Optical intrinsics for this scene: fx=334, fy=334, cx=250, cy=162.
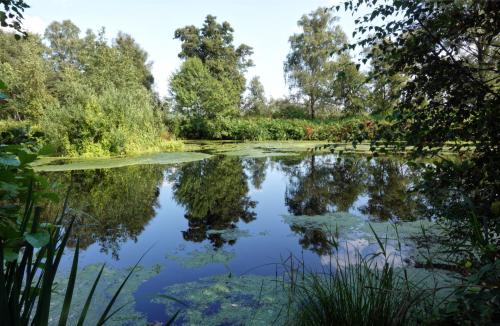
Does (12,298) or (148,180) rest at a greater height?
(12,298)

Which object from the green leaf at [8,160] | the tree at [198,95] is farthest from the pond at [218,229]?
the tree at [198,95]

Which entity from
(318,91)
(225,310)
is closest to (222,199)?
(225,310)

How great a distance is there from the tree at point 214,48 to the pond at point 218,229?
2637cm

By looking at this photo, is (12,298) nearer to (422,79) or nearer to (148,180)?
(422,79)

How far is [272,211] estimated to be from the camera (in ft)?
20.6

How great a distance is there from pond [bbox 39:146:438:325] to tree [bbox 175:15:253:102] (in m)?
26.4

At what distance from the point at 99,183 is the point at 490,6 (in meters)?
8.08

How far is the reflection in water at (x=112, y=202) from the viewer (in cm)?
491

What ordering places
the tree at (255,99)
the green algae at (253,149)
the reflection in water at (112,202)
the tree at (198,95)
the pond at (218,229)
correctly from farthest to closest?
the tree at (255,99), the tree at (198,95), the green algae at (253,149), the reflection in water at (112,202), the pond at (218,229)

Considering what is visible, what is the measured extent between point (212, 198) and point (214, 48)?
99.8 ft

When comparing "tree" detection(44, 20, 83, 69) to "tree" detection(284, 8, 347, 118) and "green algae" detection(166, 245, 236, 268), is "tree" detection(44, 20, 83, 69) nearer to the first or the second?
"tree" detection(284, 8, 347, 118)

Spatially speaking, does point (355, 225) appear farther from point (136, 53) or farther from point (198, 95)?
point (136, 53)

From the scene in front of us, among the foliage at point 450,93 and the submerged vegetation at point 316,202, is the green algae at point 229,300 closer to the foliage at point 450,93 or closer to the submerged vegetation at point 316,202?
the submerged vegetation at point 316,202

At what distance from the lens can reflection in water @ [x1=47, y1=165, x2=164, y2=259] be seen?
491 cm
